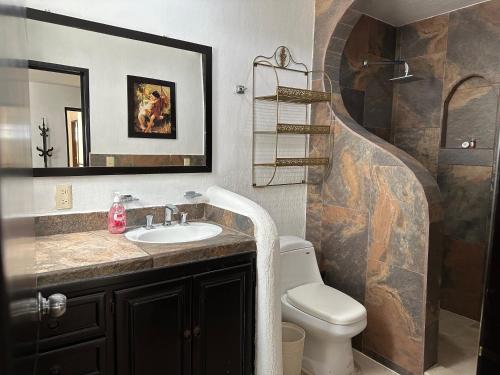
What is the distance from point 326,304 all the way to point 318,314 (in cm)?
10

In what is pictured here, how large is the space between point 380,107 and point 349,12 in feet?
3.43

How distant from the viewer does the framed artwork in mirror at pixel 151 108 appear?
6.06ft

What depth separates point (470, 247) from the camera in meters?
2.76

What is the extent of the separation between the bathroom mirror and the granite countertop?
348 millimetres

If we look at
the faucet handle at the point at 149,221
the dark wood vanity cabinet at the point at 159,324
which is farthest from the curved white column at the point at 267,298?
the faucet handle at the point at 149,221

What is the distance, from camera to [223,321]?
63.9 inches

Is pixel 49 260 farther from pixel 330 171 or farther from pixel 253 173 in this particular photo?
pixel 330 171

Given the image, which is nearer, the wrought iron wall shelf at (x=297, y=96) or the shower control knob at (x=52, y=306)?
the shower control knob at (x=52, y=306)

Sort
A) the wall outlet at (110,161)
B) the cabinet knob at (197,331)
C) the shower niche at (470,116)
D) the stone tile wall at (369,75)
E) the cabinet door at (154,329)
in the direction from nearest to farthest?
the cabinet door at (154,329) → the cabinet knob at (197,331) → the wall outlet at (110,161) → the shower niche at (470,116) → the stone tile wall at (369,75)

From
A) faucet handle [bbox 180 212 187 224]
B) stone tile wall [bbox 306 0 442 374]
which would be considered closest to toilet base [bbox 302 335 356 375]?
stone tile wall [bbox 306 0 442 374]

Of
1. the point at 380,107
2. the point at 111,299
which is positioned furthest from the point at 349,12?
the point at 111,299

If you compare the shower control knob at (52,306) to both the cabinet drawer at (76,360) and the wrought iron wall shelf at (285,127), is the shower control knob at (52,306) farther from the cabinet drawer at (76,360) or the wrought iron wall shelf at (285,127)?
the wrought iron wall shelf at (285,127)

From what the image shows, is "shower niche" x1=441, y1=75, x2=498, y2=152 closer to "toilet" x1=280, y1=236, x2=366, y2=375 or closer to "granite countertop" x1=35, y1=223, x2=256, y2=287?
"toilet" x1=280, y1=236, x2=366, y2=375

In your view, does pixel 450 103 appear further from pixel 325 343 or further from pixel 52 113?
pixel 52 113
